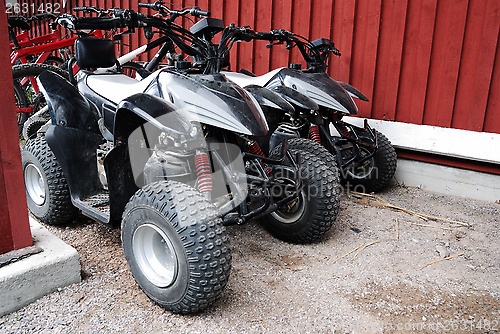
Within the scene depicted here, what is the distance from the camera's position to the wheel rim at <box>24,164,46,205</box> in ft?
10.8

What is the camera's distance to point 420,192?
441 cm

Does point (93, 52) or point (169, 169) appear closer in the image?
point (169, 169)

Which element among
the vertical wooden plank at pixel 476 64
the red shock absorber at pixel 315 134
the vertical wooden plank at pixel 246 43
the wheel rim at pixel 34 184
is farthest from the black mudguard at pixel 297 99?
the vertical wooden plank at pixel 246 43

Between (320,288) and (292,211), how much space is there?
0.66 metres

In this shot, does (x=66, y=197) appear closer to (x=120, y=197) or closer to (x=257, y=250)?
(x=120, y=197)

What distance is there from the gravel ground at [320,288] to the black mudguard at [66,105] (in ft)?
2.83

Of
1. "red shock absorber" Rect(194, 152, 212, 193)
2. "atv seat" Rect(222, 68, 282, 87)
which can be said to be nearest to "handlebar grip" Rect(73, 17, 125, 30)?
"red shock absorber" Rect(194, 152, 212, 193)

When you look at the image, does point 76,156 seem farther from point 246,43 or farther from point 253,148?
point 246,43

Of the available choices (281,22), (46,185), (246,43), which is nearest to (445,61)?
(281,22)

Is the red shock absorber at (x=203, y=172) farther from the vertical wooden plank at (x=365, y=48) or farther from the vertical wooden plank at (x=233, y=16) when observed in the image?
the vertical wooden plank at (x=233, y=16)

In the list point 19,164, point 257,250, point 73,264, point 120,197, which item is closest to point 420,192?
point 257,250

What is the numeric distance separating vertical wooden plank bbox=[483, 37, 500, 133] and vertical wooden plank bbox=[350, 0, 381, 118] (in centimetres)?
117

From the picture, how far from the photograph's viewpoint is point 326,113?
3877 millimetres

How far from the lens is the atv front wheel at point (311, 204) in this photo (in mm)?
2859
